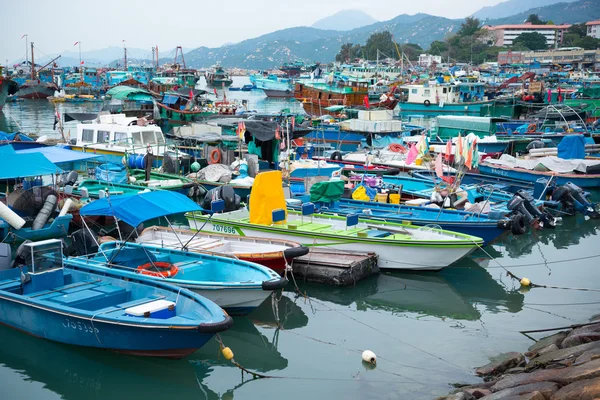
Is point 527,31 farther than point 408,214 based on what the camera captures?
Yes

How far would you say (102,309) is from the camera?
10.9 meters

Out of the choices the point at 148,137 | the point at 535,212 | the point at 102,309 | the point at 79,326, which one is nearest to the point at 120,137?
the point at 148,137

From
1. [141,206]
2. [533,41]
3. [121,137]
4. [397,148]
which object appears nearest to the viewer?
[141,206]

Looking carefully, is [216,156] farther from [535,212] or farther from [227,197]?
[535,212]

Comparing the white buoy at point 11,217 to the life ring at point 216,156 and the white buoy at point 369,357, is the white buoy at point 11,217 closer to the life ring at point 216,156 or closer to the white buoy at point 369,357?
the life ring at point 216,156

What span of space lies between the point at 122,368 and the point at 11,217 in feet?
26.1

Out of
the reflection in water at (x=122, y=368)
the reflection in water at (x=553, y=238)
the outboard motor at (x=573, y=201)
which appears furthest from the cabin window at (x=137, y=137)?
the outboard motor at (x=573, y=201)

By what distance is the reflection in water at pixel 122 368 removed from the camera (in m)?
10.2

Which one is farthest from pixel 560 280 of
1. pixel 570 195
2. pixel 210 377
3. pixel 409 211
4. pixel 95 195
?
pixel 95 195

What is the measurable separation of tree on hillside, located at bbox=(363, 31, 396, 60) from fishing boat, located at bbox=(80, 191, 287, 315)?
145791mm

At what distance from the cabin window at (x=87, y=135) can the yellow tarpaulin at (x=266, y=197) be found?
47.3 feet

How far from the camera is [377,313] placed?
13.7m

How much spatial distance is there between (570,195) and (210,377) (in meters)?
16.3

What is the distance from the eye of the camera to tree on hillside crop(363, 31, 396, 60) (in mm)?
155000
